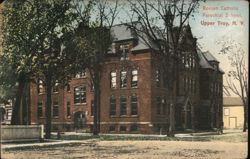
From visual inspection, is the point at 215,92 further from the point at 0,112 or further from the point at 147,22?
the point at 0,112

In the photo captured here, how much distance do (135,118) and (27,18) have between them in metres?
2.40

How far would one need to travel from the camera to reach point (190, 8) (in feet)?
32.9

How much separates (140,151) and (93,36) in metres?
1.98

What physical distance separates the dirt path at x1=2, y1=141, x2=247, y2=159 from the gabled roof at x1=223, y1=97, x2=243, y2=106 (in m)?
0.64

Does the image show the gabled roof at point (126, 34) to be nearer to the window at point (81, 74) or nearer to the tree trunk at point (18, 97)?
the window at point (81, 74)

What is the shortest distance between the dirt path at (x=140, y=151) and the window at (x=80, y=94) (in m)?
0.88

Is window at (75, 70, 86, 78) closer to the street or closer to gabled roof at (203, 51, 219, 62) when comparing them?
the street

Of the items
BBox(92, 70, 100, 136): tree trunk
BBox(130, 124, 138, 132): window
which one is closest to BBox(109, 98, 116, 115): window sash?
BBox(92, 70, 100, 136): tree trunk

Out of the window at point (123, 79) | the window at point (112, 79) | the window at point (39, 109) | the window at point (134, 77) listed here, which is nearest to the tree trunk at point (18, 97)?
the window at point (39, 109)

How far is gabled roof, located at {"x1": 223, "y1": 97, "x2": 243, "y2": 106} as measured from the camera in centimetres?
1013

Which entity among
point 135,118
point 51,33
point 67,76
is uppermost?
point 51,33

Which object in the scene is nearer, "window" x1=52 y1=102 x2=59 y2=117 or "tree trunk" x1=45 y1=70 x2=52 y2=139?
"tree trunk" x1=45 y1=70 x2=52 y2=139

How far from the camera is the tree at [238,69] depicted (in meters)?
10.0

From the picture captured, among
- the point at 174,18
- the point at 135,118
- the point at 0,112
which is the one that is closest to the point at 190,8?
the point at 174,18
